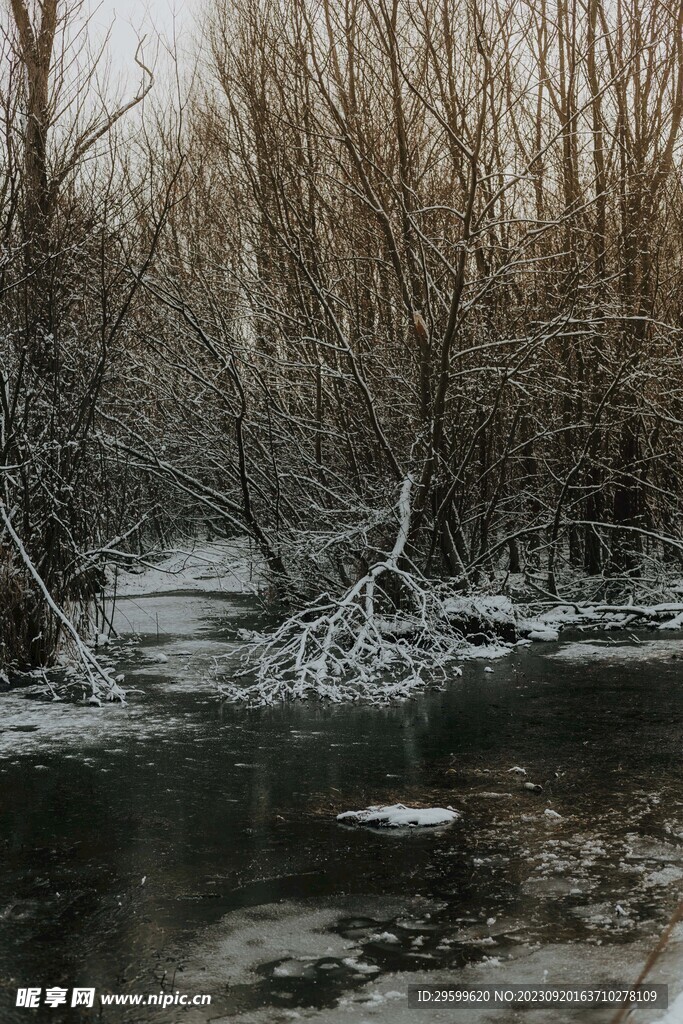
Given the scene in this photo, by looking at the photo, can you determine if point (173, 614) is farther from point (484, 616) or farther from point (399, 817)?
point (399, 817)

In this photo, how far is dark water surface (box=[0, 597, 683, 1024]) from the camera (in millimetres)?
4238

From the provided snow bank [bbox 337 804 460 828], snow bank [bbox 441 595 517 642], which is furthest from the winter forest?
snow bank [bbox 337 804 460 828]

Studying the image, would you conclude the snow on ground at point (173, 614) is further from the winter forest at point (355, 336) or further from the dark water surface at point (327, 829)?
the dark water surface at point (327, 829)

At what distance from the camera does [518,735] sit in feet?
25.4

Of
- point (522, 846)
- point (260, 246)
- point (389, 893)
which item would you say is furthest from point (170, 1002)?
point (260, 246)

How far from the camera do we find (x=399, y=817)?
5.78 metres

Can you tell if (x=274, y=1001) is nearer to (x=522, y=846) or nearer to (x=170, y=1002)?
(x=170, y=1002)

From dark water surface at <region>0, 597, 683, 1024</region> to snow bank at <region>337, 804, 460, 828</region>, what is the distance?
103 millimetres

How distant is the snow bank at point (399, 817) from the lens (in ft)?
18.8

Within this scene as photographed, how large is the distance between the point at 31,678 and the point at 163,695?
5.21ft

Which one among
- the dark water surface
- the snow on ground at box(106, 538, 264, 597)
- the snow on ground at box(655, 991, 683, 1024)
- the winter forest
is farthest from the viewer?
the snow on ground at box(106, 538, 264, 597)

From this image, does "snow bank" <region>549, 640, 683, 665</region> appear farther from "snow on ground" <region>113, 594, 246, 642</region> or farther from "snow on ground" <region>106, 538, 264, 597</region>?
"snow on ground" <region>113, 594, 246, 642</region>

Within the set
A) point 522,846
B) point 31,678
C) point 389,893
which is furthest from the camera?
point 31,678

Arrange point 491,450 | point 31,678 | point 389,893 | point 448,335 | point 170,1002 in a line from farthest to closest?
point 491,450 < point 448,335 < point 31,678 < point 389,893 < point 170,1002
